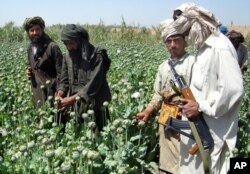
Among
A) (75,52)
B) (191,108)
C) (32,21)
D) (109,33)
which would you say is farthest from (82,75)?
(109,33)

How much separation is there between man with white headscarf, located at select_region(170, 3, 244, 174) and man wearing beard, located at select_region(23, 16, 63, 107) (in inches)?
98.1

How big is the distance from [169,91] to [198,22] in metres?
0.88

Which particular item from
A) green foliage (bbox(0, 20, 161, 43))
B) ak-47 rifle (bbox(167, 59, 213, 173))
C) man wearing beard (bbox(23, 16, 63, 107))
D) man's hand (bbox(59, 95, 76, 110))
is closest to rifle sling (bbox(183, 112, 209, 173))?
ak-47 rifle (bbox(167, 59, 213, 173))

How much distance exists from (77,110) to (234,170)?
7.13 ft

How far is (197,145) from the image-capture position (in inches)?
148

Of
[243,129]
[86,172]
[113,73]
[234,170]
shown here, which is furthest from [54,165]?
[113,73]

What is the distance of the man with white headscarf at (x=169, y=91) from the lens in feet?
13.3

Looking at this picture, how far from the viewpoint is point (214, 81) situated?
140 inches

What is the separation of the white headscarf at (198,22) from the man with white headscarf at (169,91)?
0.26 metres

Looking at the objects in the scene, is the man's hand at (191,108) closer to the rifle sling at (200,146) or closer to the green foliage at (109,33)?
the rifle sling at (200,146)

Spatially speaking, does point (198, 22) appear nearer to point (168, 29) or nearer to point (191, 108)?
point (168, 29)

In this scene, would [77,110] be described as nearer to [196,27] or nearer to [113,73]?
[196,27]

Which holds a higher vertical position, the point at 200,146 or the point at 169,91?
the point at 169,91

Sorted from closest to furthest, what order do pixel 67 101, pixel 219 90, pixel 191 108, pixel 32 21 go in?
→ pixel 219 90 < pixel 191 108 < pixel 67 101 < pixel 32 21
